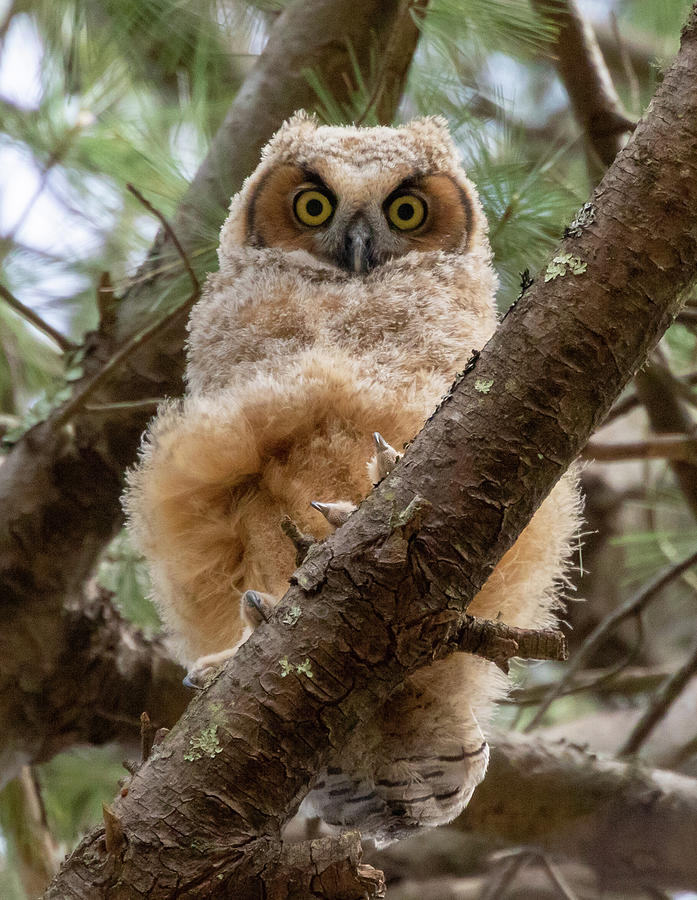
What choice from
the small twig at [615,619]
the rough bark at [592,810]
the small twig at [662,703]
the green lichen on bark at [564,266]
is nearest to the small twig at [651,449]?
the small twig at [615,619]

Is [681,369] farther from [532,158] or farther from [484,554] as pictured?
[484,554]

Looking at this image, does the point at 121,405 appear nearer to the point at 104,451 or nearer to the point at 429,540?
the point at 104,451

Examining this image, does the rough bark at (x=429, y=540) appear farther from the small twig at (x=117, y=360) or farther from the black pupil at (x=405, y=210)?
the small twig at (x=117, y=360)

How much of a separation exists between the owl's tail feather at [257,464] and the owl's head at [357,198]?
280 mm

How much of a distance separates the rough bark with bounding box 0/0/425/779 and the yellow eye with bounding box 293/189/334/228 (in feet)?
0.80

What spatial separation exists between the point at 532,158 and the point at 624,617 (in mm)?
1056

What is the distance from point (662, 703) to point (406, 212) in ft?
4.75

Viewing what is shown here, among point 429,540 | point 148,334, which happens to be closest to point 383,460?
point 429,540

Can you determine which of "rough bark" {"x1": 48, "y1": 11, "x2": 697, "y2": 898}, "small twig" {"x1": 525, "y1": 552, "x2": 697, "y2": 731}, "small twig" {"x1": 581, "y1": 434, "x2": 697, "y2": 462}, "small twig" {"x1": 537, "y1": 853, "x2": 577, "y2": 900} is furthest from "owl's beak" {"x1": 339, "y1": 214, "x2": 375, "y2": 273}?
"small twig" {"x1": 537, "y1": 853, "x2": 577, "y2": 900}

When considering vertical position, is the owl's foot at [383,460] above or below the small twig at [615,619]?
above

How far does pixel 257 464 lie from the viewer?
1.09 metres

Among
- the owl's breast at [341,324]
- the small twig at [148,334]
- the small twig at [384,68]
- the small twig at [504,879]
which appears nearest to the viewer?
the owl's breast at [341,324]

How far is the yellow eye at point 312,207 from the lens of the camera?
131cm

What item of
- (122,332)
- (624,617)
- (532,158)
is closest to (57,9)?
(122,332)
